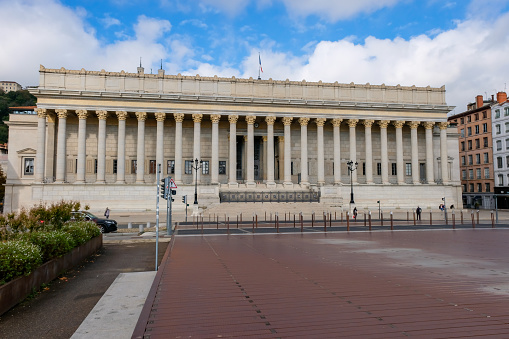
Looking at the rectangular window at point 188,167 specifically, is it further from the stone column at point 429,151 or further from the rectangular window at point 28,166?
the stone column at point 429,151

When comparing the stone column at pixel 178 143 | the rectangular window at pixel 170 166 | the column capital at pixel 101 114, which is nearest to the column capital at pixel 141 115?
the stone column at pixel 178 143

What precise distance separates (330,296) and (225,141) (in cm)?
5467

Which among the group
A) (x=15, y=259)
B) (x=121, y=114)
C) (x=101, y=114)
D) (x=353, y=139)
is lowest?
(x=15, y=259)

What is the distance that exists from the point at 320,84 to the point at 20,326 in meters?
59.1

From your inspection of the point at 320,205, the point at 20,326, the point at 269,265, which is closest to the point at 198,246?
the point at 269,265

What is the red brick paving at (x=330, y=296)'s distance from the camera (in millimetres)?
6266

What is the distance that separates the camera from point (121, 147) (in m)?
55.8

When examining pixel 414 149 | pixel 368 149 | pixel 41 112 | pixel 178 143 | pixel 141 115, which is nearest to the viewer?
pixel 41 112

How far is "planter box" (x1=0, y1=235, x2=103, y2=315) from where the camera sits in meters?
8.25

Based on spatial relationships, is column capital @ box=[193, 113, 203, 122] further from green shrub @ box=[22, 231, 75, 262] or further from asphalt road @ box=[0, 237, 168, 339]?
green shrub @ box=[22, 231, 75, 262]

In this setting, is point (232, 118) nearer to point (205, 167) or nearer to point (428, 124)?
point (205, 167)

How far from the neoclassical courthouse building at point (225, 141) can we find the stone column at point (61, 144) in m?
0.14

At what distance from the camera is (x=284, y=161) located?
60750mm

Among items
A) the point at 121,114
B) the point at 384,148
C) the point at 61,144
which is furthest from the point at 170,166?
the point at 384,148
